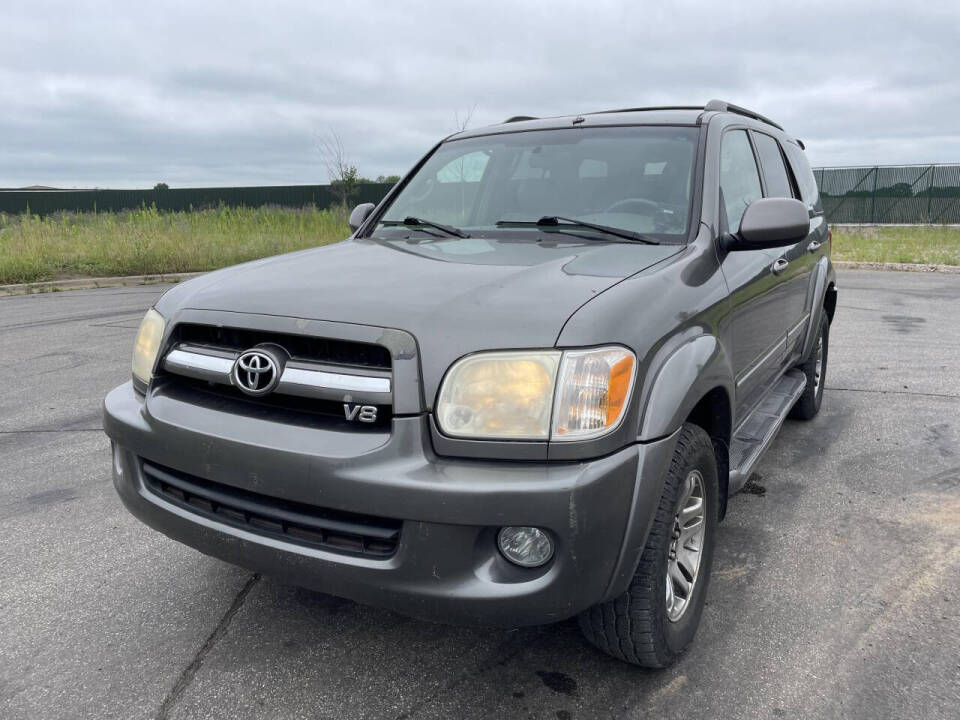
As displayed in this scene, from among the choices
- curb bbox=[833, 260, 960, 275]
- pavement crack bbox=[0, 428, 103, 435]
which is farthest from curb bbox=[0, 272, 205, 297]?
curb bbox=[833, 260, 960, 275]

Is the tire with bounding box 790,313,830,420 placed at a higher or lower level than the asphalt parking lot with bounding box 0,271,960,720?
higher

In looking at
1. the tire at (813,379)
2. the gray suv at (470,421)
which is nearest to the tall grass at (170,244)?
the tire at (813,379)

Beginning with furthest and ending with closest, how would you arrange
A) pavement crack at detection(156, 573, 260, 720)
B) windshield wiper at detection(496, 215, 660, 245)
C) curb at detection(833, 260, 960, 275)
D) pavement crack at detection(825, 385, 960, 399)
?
curb at detection(833, 260, 960, 275), pavement crack at detection(825, 385, 960, 399), windshield wiper at detection(496, 215, 660, 245), pavement crack at detection(156, 573, 260, 720)

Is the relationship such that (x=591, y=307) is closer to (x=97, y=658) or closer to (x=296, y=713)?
(x=296, y=713)

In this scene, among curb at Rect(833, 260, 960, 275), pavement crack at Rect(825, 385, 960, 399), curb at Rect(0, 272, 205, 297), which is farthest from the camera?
curb at Rect(833, 260, 960, 275)

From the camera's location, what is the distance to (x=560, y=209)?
3107 mm

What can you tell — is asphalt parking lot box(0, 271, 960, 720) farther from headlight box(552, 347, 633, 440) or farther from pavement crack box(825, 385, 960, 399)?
pavement crack box(825, 385, 960, 399)

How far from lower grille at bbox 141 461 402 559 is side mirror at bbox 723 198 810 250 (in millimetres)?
1677

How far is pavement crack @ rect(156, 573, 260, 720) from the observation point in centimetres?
216

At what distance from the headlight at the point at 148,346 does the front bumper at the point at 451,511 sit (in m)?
0.55

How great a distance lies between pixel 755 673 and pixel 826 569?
0.83 metres

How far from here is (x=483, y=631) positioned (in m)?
2.52

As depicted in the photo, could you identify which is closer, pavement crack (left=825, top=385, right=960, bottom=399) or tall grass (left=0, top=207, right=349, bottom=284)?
pavement crack (left=825, top=385, right=960, bottom=399)

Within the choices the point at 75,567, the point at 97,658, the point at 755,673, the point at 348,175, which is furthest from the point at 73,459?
the point at 348,175
